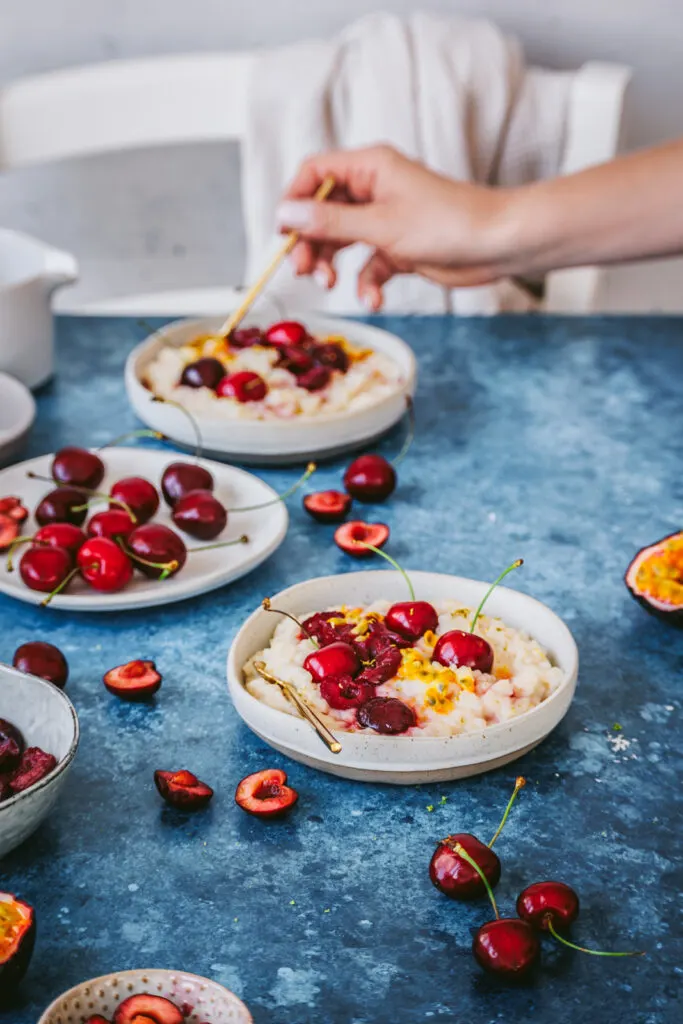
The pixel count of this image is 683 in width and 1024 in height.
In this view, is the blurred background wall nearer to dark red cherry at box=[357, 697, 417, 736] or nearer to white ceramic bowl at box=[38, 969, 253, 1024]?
dark red cherry at box=[357, 697, 417, 736]

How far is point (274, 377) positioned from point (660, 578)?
1.81ft

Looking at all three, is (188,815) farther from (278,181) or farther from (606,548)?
(278,181)

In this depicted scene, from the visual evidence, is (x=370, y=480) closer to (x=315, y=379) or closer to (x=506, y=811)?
(x=315, y=379)

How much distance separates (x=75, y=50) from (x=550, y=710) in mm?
2047

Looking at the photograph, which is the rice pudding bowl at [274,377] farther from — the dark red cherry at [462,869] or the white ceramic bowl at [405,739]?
the dark red cherry at [462,869]

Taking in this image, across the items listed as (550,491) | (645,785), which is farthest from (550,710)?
(550,491)

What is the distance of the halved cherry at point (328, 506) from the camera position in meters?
1.28

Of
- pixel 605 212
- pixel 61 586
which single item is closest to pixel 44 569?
pixel 61 586

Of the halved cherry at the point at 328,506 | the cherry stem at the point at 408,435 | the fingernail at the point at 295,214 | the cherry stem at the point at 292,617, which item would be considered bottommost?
the cherry stem at the point at 408,435

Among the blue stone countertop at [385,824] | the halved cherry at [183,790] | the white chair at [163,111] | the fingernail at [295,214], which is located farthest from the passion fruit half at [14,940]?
the white chair at [163,111]

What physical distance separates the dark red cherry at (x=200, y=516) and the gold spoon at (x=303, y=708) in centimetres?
29

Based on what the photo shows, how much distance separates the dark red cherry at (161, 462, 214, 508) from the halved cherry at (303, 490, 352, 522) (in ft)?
0.36

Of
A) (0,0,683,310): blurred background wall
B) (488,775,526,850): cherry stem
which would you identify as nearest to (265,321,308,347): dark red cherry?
(488,775,526,850): cherry stem

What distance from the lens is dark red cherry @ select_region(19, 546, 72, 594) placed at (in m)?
1.09
